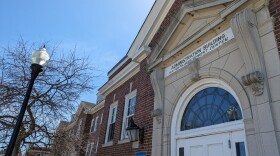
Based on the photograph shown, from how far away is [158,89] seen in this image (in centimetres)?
735

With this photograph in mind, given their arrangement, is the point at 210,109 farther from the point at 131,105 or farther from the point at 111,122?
the point at 111,122

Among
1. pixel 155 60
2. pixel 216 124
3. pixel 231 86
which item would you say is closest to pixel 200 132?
pixel 216 124

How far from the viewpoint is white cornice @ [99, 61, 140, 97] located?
1012cm

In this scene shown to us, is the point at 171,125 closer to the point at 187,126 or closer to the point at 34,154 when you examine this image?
the point at 187,126

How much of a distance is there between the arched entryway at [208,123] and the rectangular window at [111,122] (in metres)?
5.29

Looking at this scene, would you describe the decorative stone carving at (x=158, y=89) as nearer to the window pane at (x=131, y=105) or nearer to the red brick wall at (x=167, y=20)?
the red brick wall at (x=167, y=20)

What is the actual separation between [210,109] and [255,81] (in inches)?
66.0

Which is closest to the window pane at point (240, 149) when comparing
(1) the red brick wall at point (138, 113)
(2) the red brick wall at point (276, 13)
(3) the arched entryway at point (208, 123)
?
(3) the arched entryway at point (208, 123)

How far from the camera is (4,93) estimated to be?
7543 mm

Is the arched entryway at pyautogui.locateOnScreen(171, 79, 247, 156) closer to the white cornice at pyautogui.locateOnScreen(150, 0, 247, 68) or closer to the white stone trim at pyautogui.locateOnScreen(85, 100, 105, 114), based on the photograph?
the white cornice at pyautogui.locateOnScreen(150, 0, 247, 68)

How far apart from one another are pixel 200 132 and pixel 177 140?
34.6 inches

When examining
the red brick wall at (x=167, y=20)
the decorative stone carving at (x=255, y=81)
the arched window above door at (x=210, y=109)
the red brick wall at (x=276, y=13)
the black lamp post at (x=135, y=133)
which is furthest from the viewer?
the red brick wall at (x=167, y=20)

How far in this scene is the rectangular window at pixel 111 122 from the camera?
11250 millimetres

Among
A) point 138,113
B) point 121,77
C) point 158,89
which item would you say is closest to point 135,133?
point 138,113
